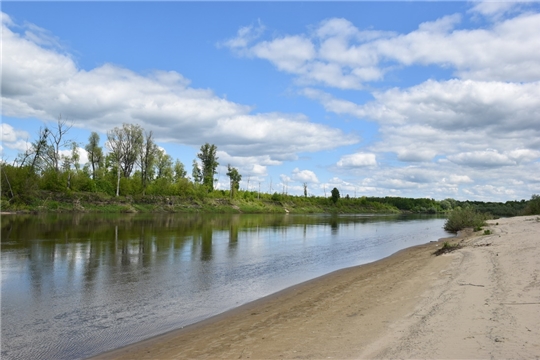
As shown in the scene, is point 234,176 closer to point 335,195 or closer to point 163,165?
point 163,165

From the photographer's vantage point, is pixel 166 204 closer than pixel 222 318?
No

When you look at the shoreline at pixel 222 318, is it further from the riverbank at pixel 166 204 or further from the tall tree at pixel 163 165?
the tall tree at pixel 163 165

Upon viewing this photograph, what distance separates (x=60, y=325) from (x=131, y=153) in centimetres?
7731

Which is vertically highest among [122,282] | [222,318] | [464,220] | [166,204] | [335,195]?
[335,195]

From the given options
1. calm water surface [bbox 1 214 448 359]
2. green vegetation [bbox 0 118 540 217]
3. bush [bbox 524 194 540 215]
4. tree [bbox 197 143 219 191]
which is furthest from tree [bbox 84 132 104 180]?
bush [bbox 524 194 540 215]

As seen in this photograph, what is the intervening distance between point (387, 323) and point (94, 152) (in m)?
85.3

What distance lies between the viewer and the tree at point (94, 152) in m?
81.0

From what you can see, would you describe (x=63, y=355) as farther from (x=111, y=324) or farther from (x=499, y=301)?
(x=499, y=301)

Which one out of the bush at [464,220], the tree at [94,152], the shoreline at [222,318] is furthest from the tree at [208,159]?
the shoreline at [222,318]

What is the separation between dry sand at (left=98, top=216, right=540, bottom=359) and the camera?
5.69m

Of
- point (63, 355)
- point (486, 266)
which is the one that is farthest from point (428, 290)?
point (63, 355)

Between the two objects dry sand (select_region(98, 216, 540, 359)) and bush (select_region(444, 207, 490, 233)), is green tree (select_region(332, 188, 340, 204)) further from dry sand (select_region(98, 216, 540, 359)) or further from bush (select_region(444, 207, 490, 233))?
dry sand (select_region(98, 216, 540, 359))

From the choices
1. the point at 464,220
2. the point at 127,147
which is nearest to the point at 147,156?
the point at 127,147

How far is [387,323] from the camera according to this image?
721 cm
